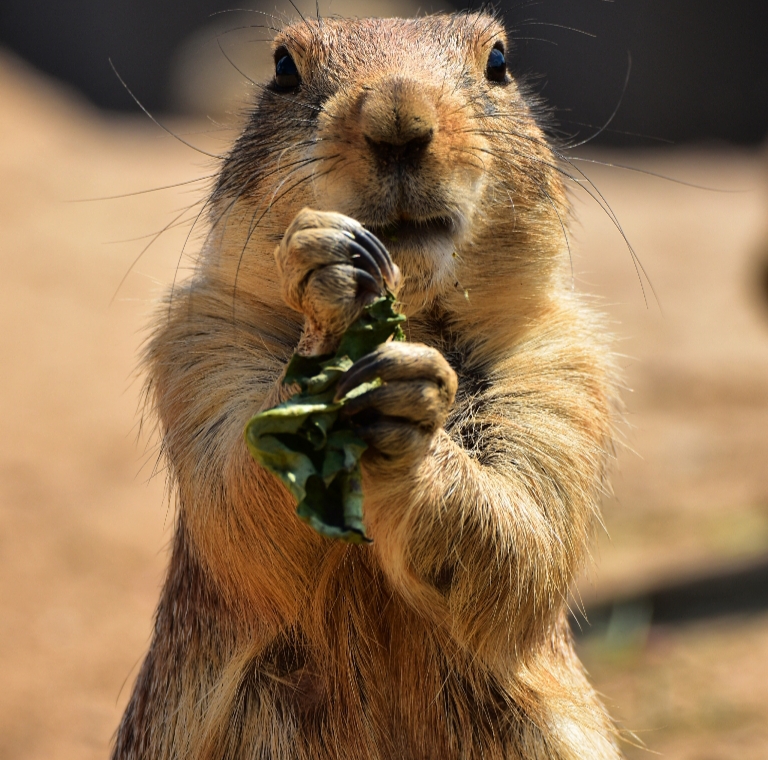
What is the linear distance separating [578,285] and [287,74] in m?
9.72

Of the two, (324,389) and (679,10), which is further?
(679,10)

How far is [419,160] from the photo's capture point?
3.35m

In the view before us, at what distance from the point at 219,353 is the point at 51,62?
20.8 metres

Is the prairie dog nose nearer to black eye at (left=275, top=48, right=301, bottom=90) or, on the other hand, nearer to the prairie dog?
the prairie dog

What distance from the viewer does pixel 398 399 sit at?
295 centimetres

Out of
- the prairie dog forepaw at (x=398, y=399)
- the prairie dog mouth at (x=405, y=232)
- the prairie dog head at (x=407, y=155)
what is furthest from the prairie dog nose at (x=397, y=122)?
the prairie dog forepaw at (x=398, y=399)

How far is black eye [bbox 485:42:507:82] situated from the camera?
4421mm

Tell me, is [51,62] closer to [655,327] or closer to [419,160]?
[655,327]

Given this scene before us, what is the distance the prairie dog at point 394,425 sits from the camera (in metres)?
3.29

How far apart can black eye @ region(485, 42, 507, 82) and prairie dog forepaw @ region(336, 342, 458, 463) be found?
6.20 feet

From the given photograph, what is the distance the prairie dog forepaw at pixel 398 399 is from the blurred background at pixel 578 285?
1.52m

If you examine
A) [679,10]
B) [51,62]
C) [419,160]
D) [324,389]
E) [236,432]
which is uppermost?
[419,160]

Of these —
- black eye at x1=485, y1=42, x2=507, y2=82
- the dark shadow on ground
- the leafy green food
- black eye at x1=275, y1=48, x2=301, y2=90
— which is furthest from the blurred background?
the leafy green food

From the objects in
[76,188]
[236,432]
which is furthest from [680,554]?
[76,188]
